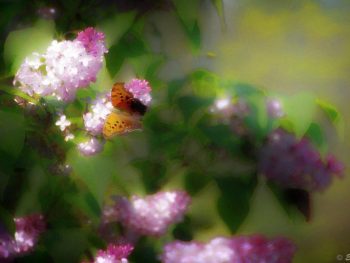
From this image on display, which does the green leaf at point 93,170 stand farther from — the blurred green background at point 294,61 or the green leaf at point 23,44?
the blurred green background at point 294,61

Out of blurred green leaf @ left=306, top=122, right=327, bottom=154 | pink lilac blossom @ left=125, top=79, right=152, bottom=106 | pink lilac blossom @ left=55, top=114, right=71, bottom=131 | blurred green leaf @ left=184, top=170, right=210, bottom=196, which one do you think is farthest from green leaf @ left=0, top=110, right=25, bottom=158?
blurred green leaf @ left=306, top=122, right=327, bottom=154

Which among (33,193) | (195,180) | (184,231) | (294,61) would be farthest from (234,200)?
(294,61)

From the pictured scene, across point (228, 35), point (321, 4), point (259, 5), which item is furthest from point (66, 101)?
point (321, 4)

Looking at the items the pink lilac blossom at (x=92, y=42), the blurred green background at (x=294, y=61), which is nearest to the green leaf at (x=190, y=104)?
the pink lilac blossom at (x=92, y=42)

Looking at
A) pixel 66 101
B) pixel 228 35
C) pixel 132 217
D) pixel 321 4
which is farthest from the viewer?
pixel 321 4

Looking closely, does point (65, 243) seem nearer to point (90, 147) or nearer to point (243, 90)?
point (90, 147)

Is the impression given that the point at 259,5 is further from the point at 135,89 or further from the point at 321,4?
the point at 135,89
